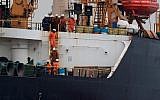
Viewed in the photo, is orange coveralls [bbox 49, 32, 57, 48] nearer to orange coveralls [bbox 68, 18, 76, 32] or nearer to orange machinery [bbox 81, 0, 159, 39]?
orange coveralls [bbox 68, 18, 76, 32]

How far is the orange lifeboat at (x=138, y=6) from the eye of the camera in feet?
90.2

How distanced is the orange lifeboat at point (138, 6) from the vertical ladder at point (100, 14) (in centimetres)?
117

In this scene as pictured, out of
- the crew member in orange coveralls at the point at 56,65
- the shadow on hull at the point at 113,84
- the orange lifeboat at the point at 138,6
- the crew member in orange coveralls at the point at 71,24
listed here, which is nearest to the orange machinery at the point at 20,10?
the crew member in orange coveralls at the point at 71,24

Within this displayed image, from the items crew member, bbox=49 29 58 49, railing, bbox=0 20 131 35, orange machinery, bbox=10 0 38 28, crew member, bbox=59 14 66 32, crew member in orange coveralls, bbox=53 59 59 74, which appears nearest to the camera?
crew member in orange coveralls, bbox=53 59 59 74

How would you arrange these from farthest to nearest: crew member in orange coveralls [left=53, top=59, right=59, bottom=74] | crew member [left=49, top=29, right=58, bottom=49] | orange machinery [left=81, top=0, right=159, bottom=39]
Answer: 1. orange machinery [left=81, top=0, right=159, bottom=39]
2. crew member [left=49, top=29, right=58, bottom=49]
3. crew member in orange coveralls [left=53, top=59, right=59, bottom=74]

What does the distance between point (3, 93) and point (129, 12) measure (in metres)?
8.55

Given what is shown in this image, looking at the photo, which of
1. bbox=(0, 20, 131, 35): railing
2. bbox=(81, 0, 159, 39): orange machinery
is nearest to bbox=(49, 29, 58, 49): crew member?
bbox=(0, 20, 131, 35): railing

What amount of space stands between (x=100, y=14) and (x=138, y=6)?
2066 millimetres

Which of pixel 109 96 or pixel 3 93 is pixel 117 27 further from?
pixel 3 93

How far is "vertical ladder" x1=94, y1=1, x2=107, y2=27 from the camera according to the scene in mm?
28109

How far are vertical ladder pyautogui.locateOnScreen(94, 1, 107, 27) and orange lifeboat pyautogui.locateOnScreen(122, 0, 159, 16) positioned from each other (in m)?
1.17

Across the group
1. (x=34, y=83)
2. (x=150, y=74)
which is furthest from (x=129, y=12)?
(x=34, y=83)

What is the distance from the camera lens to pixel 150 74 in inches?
981

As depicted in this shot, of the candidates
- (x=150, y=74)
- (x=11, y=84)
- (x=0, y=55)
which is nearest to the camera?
(x=11, y=84)
